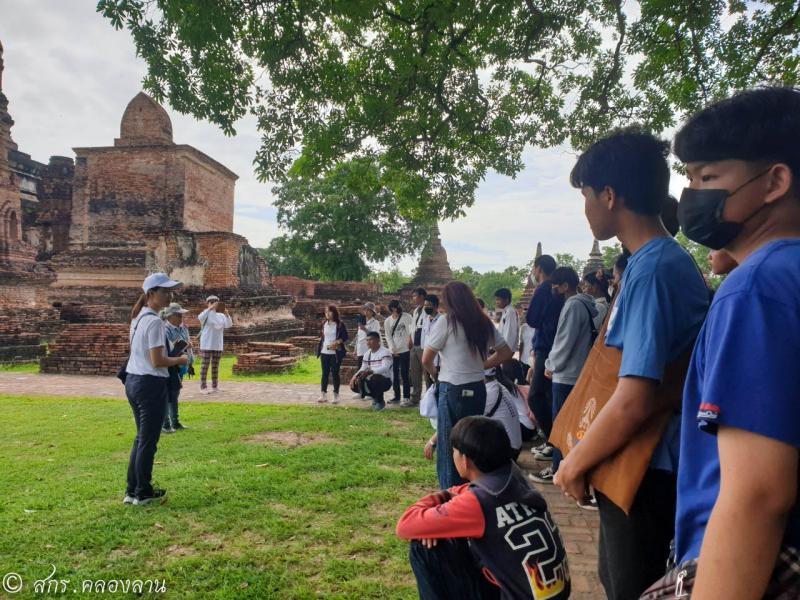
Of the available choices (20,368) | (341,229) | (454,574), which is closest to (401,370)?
(454,574)

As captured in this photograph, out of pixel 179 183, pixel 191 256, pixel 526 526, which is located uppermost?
pixel 179 183

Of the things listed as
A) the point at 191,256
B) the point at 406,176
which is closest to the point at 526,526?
the point at 406,176

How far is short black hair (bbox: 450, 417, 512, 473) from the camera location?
6.41 ft

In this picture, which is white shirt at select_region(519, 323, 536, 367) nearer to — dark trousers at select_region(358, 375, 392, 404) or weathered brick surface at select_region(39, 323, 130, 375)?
dark trousers at select_region(358, 375, 392, 404)

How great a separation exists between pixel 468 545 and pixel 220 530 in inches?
79.1

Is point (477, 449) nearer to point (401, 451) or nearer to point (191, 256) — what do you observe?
point (401, 451)

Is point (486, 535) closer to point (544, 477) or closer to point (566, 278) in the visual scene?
point (544, 477)

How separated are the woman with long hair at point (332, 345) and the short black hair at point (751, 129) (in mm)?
7189

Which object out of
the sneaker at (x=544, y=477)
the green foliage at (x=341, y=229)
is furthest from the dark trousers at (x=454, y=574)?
the green foliage at (x=341, y=229)

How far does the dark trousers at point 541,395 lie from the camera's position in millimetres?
4746

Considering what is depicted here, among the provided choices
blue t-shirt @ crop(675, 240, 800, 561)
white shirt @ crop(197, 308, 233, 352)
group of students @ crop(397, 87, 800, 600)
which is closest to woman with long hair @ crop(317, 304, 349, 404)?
white shirt @ crop(197, 308, 233, 352)

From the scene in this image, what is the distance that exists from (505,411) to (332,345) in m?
4.76

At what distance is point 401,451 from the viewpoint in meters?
5.14

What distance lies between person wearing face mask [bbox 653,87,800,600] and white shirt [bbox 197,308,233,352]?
340 inches
